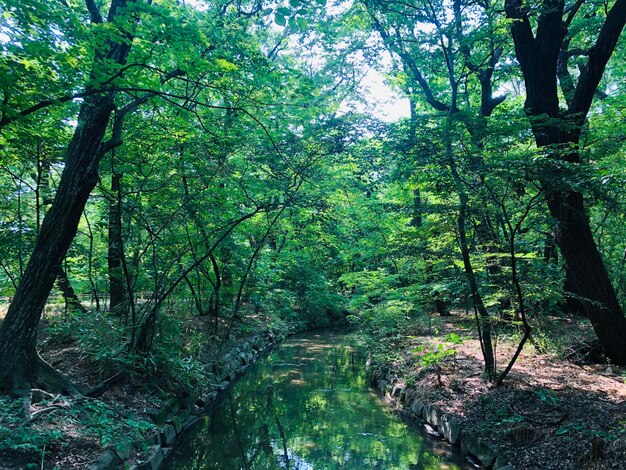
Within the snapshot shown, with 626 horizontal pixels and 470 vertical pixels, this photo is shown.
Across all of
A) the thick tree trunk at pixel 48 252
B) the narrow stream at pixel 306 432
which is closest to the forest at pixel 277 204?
the thick tree trunk at pixel 48 252

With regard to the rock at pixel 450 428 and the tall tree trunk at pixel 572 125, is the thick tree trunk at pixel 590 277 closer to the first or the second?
the tall tree trunk at pixel 572 125

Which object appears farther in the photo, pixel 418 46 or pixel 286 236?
pixel 286 236

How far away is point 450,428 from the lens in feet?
17.7

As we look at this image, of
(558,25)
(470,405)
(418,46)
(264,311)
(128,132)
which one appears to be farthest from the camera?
(264,311)

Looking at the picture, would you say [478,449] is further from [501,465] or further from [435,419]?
[435,419]

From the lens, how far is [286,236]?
10523mm

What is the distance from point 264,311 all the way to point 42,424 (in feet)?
36.3

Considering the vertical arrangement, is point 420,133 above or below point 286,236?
above

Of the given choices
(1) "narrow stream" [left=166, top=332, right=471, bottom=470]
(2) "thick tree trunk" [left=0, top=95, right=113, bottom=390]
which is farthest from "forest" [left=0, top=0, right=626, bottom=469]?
(1) "narrow stream" [left=166, top=332, right=471, bottom=470]

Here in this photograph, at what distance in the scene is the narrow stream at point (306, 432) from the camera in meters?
5.30

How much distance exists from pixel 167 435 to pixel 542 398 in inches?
195

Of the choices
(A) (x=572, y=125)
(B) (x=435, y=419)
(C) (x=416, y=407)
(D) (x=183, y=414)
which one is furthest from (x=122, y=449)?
(A) (x=572, y=125)

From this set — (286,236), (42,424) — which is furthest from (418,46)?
(42,424)

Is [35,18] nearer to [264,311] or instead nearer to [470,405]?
[470,405]
